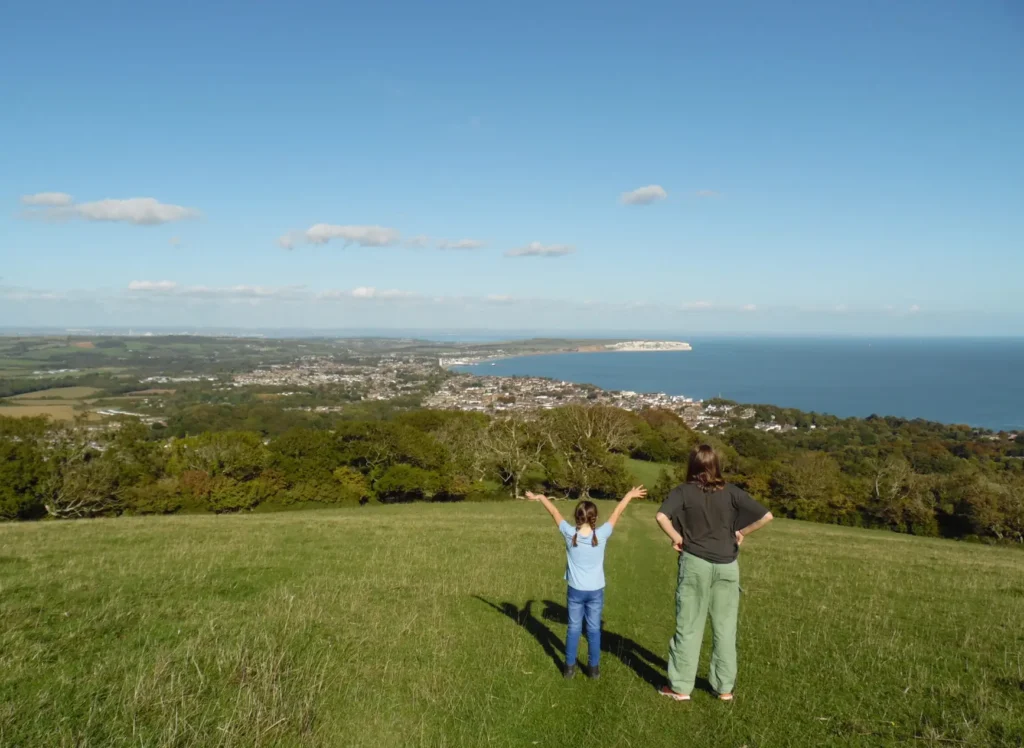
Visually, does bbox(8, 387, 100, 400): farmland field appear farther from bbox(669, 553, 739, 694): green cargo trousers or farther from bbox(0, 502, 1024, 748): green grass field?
bbox(669, 553, 739, 694): green cargo trousers

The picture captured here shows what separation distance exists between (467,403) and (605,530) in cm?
9129

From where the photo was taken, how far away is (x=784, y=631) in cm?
870

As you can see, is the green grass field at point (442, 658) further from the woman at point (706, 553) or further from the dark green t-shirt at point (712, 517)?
the dark green t-shirt at point (712, 517)

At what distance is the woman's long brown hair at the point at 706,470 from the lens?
5.93m

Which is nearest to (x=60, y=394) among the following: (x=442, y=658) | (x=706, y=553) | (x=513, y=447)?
(x=513, y=447)

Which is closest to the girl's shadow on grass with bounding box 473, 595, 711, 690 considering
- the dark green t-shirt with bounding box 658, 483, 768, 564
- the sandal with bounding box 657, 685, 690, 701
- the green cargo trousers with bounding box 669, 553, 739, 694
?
the sandal with bounding box 657, 685, 690, 701

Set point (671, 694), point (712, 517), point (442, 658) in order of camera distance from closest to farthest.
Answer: point (712, 517) → point (671, 694) → point (442, 658)

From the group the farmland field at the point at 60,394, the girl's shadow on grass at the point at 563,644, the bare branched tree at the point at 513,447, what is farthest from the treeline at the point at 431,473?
the farmland field at the point at 60,394

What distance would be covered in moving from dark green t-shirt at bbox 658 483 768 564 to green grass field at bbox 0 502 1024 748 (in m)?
1.74

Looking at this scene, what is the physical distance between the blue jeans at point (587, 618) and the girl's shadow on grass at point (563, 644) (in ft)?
1.94

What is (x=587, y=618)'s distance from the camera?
21.9 ft

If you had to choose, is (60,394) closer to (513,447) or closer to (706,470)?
(513,447)

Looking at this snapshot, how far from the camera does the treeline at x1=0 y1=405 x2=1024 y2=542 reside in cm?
3681

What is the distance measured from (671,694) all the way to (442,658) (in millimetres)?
2903
